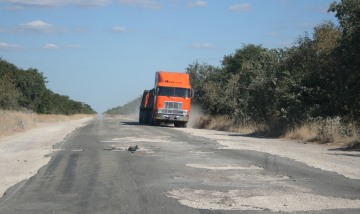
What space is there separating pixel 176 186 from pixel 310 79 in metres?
17.8

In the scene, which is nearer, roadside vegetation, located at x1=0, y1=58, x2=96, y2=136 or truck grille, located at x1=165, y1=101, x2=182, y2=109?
truck grille, located at x1=165, y1=101, x2=182, y2=109

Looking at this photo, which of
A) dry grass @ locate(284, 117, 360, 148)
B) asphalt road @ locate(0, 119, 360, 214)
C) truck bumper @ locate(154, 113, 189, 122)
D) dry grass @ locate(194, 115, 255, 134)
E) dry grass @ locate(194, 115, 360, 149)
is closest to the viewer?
asphalt road @ locate(0, 119, 360, 214)

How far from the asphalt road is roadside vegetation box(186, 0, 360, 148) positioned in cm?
874

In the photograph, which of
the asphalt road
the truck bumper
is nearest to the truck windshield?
the truck bumper

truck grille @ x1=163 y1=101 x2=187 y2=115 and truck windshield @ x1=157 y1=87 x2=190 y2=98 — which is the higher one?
truck windshield @ x1=157 y1=87 x2=190 y2=98

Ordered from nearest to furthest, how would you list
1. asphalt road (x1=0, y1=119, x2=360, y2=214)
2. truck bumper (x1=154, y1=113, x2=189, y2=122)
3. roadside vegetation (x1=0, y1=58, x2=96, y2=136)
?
asphalt road (x1=0, y1=119, x2=360, y2=214) < truck bumper (x1=154, y1=113, x2=189, y2=122) < roadside vegetation (x1=0, y1=58, x2=96, y2=136)

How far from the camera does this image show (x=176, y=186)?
9.91 metres

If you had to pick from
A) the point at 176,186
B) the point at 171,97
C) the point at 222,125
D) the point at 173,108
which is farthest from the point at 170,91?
the point at 176,186

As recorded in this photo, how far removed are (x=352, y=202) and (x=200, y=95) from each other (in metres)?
41.9

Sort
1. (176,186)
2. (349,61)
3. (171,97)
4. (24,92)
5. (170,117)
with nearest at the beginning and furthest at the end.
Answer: (176,186)
(349,61)
(171,97)
(170,117)
(24,92)

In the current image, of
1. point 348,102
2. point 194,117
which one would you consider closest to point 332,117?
point 348,102

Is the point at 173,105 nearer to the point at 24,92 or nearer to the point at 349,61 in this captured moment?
Answer: the point at 349,61

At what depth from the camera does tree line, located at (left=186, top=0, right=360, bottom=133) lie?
22.9 meters

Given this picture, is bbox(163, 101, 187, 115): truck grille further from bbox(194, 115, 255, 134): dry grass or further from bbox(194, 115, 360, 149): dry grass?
bbox(194, 115, 360, 149): dry grass
